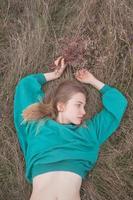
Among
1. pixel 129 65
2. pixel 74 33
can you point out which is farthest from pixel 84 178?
pixel 74 33

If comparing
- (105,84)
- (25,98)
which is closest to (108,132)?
(105,84)

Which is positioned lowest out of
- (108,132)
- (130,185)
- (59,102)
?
(130,185)

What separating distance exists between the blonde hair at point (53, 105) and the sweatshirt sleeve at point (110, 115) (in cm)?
25

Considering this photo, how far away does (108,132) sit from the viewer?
13.8 feet

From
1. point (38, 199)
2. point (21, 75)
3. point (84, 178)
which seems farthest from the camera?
point (21, 75)

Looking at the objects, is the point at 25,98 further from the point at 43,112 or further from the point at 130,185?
the point at 130,185

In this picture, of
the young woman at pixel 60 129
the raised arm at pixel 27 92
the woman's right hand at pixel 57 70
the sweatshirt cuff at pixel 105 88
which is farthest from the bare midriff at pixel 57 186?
the woman's right hand at pixel 57 70

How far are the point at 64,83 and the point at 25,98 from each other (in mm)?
409

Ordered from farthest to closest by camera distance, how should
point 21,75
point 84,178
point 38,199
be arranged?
1. point 21,75
2. point 84,178
3. point 38,199

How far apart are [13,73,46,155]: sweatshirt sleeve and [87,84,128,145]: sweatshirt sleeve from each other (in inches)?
24.4

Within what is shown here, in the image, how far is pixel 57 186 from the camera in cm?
389

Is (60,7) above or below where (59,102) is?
above

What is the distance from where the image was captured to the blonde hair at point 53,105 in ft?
13.7

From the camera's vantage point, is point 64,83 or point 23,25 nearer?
point 64,83
